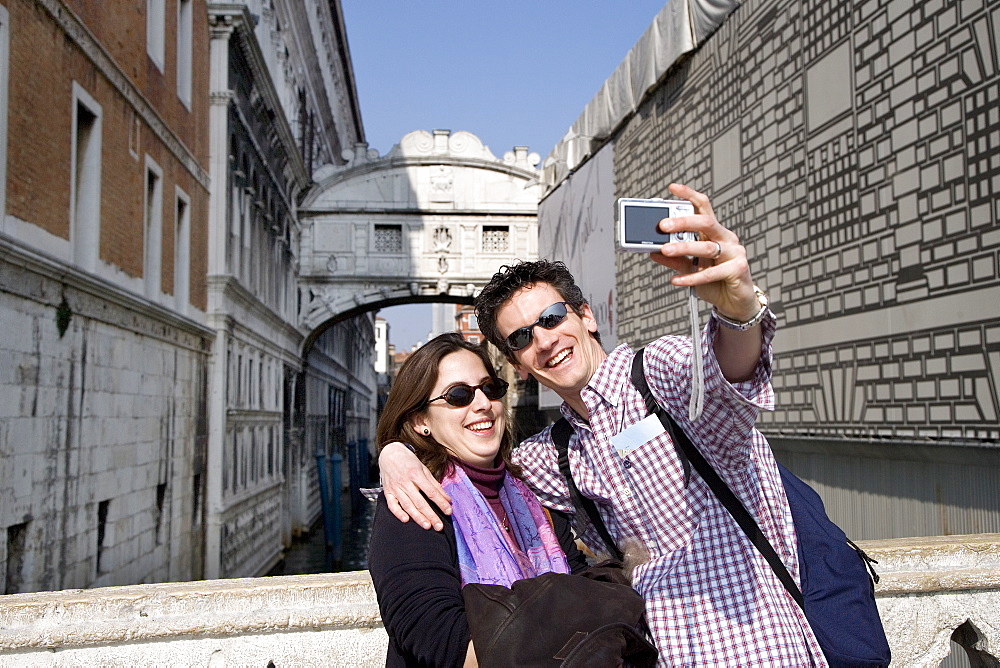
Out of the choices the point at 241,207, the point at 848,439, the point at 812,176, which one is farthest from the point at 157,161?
the point at 848,439

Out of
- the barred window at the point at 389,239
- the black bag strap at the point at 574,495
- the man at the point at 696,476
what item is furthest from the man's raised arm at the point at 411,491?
the barred window at the point at 389,239

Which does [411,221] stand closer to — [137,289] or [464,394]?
[137,289]

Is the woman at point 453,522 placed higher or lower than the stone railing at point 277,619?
higher

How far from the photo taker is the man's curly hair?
75.0 inches

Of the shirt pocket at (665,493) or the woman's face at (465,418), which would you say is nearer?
the shirt pocket at (665,493)

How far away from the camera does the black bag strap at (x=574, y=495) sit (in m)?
1.81

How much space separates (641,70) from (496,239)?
30.1 ft

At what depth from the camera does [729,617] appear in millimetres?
1544

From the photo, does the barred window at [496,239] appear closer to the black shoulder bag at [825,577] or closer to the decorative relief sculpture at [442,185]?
the decorative relief sculpture at [442,185]

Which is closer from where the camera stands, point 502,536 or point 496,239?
point 502,536

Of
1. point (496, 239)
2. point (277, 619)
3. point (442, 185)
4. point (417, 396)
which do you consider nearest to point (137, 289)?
point (277, 619)

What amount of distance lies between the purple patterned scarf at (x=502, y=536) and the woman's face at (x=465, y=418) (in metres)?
0.06

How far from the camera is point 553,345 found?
6.01 ft

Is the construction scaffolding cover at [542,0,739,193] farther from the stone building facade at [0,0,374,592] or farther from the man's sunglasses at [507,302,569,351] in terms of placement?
the man's sunglasses at [507,302,569,351]
